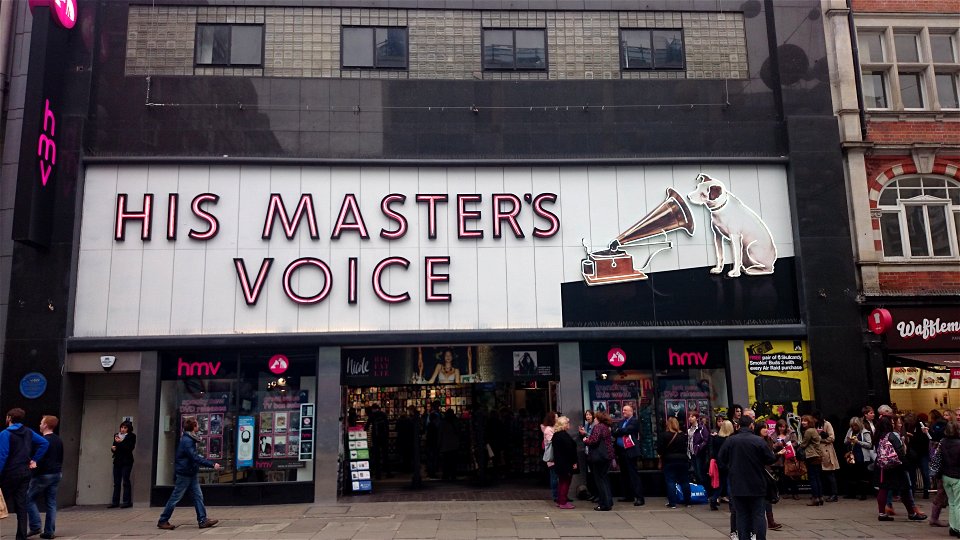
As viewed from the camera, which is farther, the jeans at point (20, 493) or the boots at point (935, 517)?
the boots at point (935, 517)

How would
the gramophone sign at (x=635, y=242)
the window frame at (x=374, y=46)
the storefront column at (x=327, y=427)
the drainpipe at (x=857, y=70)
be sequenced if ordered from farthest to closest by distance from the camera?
the drainpipe at (x=857, y=70)
the window frame at (x=374, y=46)
the gramophone sign at (x=635, y=242)
the storefront column at (x=327, y=427)

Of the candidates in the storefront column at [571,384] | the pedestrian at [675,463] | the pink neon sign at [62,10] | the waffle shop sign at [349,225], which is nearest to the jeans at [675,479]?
the pedestrian at [675,463]

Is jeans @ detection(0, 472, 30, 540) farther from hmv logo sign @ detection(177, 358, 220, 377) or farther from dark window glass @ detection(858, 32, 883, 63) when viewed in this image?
dark window glass @ detection(858, 32, 883, 63)

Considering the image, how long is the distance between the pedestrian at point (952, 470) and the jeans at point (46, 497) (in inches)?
525

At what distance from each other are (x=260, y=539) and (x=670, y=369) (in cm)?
847

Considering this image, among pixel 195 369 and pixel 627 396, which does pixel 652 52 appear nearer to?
pixel 627 396

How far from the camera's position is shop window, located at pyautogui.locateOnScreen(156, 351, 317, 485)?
548 inches

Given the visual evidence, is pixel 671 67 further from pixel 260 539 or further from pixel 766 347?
pixel 260 539

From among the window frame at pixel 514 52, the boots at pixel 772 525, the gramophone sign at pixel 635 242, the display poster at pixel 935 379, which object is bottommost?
the boots at pixel 772 525

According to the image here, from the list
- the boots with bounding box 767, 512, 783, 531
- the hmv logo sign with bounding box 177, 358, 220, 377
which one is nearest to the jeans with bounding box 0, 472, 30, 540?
the hmv logo sign with bounding box 177, 358, 220, 377

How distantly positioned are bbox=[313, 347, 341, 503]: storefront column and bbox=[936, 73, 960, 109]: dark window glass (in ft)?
47.7

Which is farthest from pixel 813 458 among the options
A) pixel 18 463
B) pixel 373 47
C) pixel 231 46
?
pixel 231 46

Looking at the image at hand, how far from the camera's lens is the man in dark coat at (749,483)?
9102 mm

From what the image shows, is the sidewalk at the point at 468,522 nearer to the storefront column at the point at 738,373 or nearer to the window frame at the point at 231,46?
the storefront column at the point at 738,373
